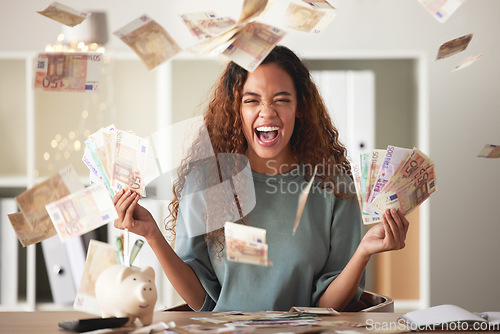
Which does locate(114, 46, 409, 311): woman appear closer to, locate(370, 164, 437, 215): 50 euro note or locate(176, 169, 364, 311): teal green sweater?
locate(176, 169, 364, 311): teal green sweater

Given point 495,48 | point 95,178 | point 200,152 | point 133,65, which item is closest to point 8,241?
point 133,65

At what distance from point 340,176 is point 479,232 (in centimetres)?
150

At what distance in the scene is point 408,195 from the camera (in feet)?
4.06

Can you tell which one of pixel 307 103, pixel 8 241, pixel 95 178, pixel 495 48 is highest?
pixel 495 48

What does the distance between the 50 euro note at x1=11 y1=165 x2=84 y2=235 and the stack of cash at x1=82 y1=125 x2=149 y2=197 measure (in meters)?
0.06

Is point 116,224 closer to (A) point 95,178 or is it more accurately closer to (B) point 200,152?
(A) point 95,178

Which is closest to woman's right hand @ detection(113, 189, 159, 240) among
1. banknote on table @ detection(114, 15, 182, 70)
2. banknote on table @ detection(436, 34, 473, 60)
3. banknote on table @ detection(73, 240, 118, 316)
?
banknote on table @ detection(73, 240, 118, 316)

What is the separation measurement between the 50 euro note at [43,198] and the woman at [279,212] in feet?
0.74

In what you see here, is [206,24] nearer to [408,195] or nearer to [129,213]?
[129,213]

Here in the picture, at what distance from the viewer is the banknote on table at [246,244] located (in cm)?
114

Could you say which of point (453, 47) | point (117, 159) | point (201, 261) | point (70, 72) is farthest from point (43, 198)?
point (453, 47)

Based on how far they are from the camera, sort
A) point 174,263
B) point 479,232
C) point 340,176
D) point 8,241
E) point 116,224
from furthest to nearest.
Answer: point 479,232
point 8,241
point 340,176
point 174,263
point 116,224

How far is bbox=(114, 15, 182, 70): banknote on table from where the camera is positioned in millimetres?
1187

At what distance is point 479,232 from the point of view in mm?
2740
